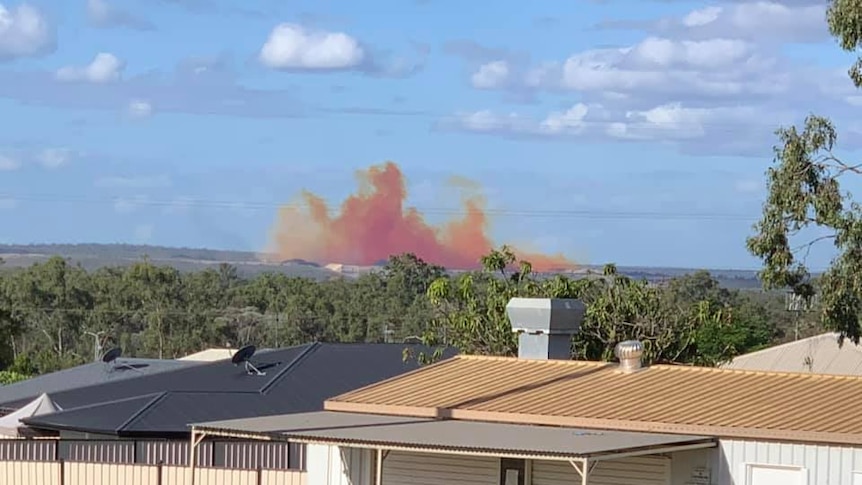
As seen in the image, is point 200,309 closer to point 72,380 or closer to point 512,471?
point 72,380

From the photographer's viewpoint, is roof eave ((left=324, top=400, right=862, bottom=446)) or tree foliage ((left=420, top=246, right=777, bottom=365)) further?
tree foliage ((left=420, top=246, right=777, bottom=365))

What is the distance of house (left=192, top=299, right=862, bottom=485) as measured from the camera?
62.4ft

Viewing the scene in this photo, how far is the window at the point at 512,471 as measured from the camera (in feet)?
69.7

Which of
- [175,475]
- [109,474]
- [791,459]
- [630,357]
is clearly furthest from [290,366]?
[791,459]

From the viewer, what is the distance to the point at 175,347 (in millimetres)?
101062

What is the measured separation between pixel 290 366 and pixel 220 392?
2.29 metres

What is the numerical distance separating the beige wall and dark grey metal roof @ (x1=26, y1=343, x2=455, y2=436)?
1258 millimetres

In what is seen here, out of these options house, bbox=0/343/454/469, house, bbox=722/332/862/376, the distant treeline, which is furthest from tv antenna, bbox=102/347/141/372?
the distant treeline

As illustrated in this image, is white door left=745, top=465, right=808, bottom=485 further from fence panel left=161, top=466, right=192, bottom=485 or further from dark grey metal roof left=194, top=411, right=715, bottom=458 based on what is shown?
fence panel left=161, top=466, right=192, bottom=485

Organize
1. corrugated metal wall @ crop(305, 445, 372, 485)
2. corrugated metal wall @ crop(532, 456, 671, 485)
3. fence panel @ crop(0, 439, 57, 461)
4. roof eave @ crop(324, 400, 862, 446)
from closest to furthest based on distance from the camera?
roof eave @ crop(324, 400, 862, 446) → corrugated metal wall @ crop(532, 456, 671, 485) → corrugated metal wall @ crop(305, 445, 372, 485) → fence panel @ crop(0, 439, 57, 461)

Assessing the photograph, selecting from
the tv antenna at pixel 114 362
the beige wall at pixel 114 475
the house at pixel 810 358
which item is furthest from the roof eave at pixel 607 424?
the house at pixel 810 358

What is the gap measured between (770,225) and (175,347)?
263 feet

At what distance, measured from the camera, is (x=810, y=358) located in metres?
58.4

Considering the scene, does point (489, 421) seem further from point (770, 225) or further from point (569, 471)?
point (770, 225)
